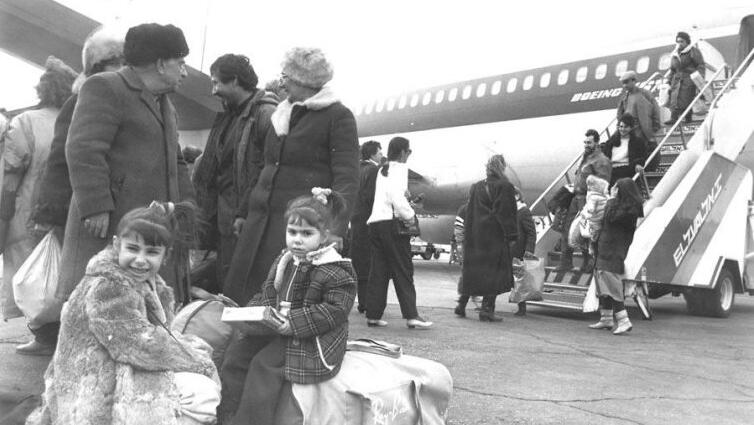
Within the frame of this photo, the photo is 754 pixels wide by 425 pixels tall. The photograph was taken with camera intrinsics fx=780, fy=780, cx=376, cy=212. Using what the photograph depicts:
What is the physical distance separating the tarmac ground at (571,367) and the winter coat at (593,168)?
1.46 metres

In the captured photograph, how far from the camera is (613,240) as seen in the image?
7211mm

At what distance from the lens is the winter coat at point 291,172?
12.6ft

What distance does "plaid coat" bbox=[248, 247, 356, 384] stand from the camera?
293 centimetres

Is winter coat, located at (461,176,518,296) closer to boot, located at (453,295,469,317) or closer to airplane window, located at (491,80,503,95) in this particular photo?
boot, located at (453,295,469,317)

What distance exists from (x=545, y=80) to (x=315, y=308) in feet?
40.3

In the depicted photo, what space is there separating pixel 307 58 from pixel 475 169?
11.1m

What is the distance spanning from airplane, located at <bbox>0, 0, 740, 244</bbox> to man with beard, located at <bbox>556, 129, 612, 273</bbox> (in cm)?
420

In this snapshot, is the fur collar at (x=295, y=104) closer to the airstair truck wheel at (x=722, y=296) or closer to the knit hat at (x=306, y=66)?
the knit hat at (x=306, y=66)

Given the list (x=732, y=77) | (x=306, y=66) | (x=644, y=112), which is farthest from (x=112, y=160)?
(x=732, y=77)

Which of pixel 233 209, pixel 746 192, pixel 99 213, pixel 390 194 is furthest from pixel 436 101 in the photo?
pixel 99 213

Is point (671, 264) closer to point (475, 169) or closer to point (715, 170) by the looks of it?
point (715, 170)

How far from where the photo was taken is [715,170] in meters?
8.87

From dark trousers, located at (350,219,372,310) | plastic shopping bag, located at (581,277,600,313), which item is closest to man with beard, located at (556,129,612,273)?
plastic shopping bag, located at (581,277,600,313)

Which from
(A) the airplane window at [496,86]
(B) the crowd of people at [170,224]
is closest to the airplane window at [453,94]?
(A) the airplane window at [496,86]
